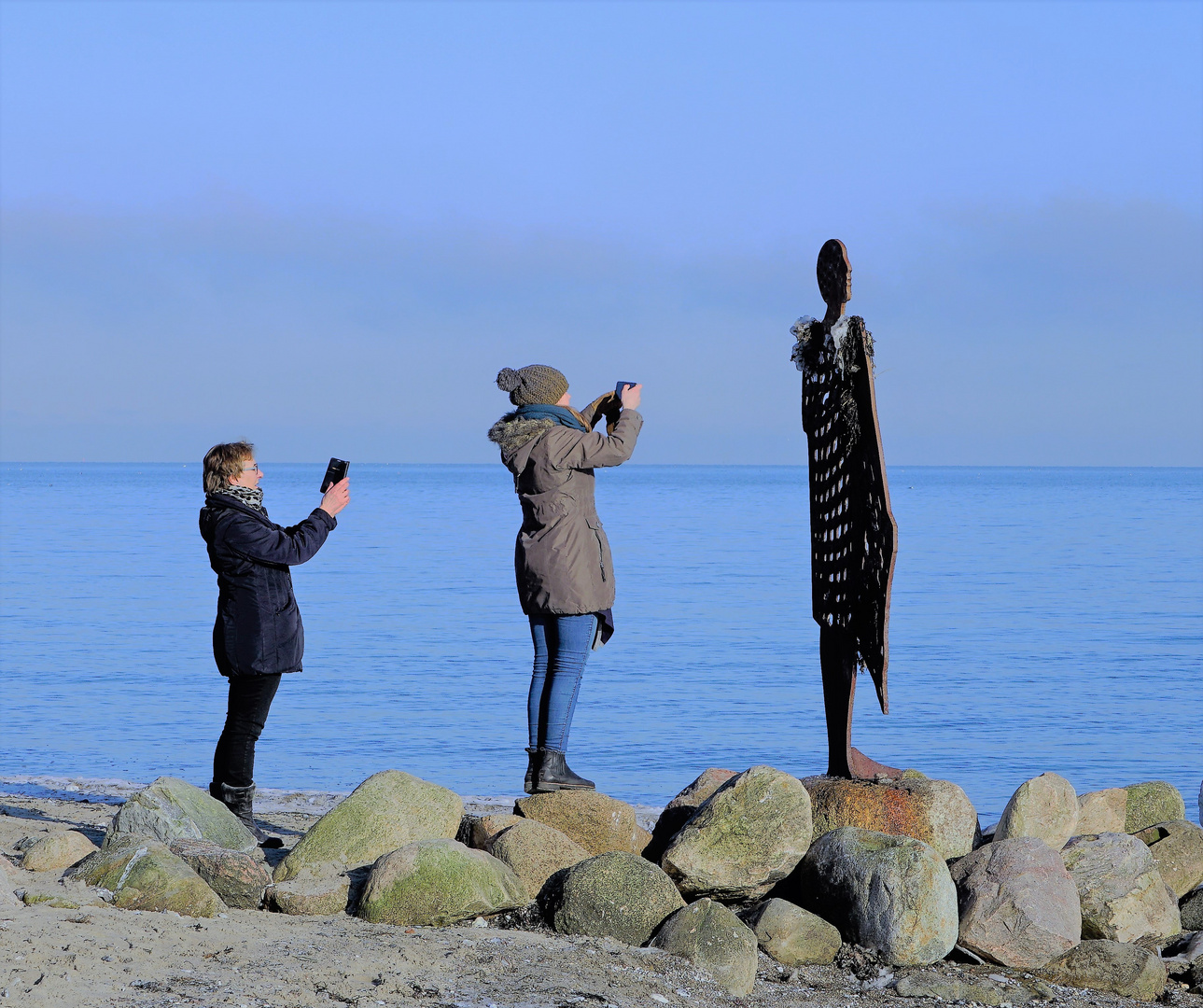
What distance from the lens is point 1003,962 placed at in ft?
18.5

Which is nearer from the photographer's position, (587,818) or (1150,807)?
(587,818)

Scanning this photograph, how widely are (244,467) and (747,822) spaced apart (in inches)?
114

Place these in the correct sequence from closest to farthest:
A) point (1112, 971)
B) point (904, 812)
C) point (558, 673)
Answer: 1. point (1112, 971)
2. point (904, 812)
3. point (558, 673)

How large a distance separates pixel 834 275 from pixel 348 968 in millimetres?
3922

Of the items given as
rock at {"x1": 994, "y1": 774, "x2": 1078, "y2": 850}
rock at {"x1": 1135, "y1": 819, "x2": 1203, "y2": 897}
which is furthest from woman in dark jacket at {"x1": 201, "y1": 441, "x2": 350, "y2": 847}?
rock at {"x1": 1135, "y1": 819, "x2": 1203, "y2": 897}

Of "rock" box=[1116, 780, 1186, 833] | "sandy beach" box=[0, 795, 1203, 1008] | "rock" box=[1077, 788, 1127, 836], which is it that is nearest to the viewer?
"sandy beach" box=[0, 795, 1203, 1008]

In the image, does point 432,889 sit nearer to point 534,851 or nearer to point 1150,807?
point 534,851

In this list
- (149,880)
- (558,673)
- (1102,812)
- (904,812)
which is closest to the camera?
(149,880)

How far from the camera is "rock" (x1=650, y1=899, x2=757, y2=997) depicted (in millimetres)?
5074

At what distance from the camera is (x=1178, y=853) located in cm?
676

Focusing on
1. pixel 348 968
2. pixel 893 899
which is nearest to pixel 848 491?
pixel 893 899

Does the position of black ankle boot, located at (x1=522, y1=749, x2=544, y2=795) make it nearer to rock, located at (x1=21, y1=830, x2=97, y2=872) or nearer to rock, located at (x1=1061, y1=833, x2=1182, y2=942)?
rock, located at (x1=21, y1=830, x2=97, y2=872)

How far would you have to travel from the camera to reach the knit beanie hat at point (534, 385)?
677cm

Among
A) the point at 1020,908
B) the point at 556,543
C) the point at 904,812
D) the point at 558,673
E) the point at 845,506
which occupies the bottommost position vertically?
the point at 1020,908
